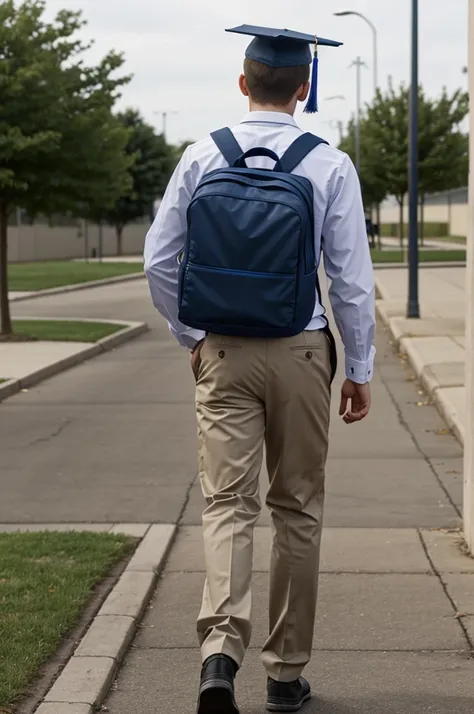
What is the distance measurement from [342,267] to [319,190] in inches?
9.5

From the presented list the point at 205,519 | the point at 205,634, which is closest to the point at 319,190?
the point at 205,519

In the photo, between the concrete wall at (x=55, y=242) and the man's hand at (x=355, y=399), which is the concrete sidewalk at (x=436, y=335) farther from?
the concrete wall at (x=55, y=242)

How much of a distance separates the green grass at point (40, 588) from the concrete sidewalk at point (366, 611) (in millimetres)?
297

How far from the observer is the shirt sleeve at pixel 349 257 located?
393 cm

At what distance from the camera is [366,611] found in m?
5.45

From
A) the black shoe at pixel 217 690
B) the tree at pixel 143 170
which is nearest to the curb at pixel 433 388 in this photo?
the black shoe at pixel 217 690

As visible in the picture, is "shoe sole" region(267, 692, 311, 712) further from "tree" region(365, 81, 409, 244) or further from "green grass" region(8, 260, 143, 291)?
"tree" region(365, 81, 409, 244)

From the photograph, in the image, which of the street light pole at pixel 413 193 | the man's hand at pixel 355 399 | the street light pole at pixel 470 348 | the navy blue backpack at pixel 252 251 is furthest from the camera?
the street light pole at pixel 413 193

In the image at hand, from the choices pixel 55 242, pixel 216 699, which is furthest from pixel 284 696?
pixel 55 242

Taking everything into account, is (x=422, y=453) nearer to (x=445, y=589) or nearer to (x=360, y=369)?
(x=445, y=589)

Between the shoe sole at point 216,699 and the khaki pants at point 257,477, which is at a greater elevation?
the khaki pants at point 257,477

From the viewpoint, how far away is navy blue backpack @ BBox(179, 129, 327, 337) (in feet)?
12.4

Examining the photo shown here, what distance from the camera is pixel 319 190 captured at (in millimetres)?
3934

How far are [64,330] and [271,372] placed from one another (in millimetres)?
15893
